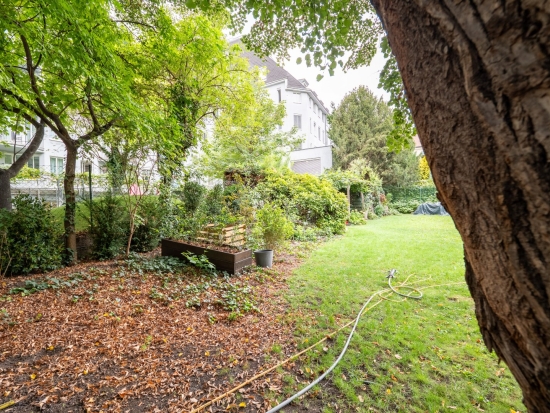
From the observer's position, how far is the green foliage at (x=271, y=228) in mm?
6426

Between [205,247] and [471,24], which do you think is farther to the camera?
[205,247]

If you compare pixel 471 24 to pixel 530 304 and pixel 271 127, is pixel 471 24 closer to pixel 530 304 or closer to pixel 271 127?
pixel 530 304

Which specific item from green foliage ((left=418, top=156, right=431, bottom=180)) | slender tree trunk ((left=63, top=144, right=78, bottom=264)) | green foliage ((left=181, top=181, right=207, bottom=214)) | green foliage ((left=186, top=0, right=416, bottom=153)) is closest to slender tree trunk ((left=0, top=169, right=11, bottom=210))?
slender tree trunk ((left=63, top=144, right=78, bottom=264))

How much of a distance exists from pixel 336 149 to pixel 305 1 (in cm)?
1956

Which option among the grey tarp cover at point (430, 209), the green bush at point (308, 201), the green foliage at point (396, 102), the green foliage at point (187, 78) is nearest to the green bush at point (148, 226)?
the green foliage at point (187, 78)

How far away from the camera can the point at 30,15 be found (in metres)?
3.90

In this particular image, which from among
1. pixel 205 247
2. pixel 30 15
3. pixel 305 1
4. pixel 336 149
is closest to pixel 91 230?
pixel 205 247

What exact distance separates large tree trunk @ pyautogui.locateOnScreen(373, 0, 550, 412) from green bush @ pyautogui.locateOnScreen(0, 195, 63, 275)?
5.99 metres

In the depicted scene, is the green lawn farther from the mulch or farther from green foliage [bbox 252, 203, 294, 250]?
green foliage [bbox 252, 203, 294, 250]

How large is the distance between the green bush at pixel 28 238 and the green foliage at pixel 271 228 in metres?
4.08

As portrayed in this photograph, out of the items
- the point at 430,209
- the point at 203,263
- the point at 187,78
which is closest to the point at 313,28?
the point at 203,263

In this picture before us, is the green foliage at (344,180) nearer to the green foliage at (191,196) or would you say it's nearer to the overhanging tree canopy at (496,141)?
the green foliage at (191,196)

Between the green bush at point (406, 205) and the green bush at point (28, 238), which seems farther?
the green bush at point (406, 205)

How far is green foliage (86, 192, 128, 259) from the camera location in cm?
554
